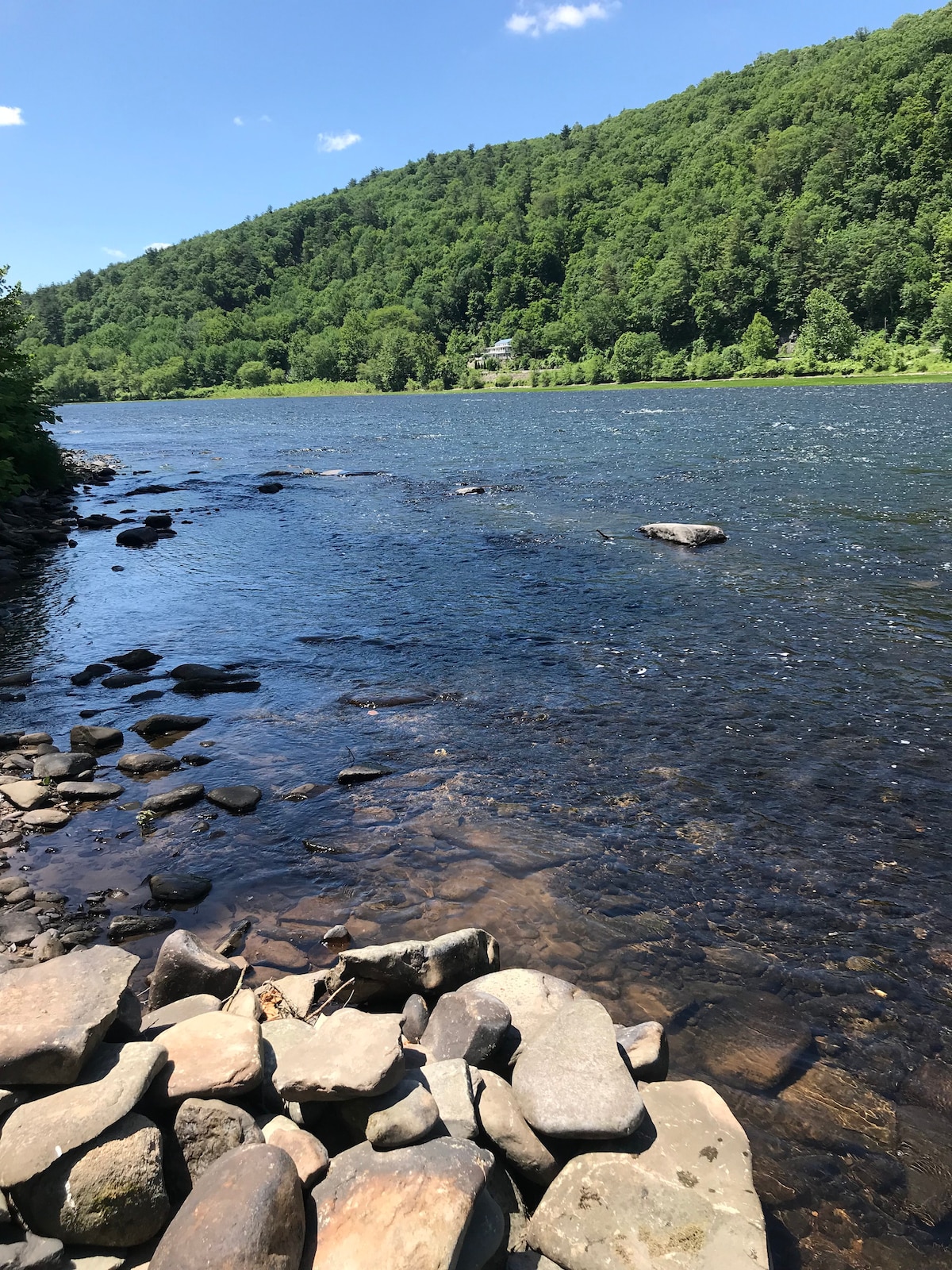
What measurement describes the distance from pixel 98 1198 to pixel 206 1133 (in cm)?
56

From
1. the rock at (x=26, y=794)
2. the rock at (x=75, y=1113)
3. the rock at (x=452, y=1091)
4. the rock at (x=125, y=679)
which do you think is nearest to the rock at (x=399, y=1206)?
the rock at (x=452, y=1091)

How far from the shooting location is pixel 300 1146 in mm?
4477

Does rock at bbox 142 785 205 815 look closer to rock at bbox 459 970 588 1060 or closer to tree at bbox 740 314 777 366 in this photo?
rock at bbox 459 970 588 1060

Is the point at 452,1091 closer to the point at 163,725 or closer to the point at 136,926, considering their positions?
the point at 136,926

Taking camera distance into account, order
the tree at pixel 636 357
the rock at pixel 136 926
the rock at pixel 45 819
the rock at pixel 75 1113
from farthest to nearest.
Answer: the tree at pixel 636 357 < the rock at pixel 45 819 < the rock at pixel 136 926 < the rock at pixel 75 1113

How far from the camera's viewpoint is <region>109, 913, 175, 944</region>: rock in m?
7.76

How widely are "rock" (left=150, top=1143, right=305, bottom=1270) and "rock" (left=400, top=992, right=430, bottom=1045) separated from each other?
70.7 inches

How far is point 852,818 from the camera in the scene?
9117 mm

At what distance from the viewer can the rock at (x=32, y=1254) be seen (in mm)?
3939

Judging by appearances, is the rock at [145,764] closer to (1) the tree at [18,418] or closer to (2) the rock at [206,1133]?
(2) the rock at [206,1133]

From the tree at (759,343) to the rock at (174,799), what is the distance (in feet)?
475

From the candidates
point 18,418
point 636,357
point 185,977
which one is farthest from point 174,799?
point 636,357

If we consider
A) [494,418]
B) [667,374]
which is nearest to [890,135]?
[667,374]

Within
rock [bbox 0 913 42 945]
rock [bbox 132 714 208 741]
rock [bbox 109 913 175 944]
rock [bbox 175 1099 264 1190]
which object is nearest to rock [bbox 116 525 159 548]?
rock [bbox 132 714 208 741]
